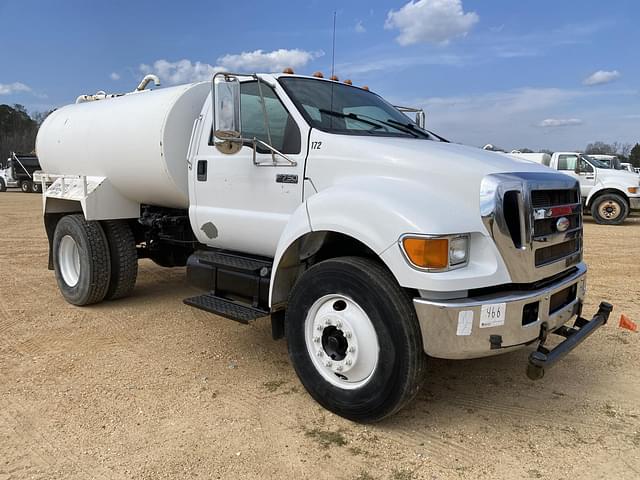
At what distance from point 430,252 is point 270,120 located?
6.00 feet

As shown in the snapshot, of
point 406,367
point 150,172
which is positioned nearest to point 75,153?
point 150,172

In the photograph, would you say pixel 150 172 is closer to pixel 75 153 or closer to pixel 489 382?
pixel 75 153

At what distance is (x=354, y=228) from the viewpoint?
331cm

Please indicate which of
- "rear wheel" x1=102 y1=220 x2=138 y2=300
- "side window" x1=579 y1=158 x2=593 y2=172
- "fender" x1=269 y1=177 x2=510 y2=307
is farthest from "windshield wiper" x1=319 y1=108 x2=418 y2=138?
"side window" x1=579 y1=158 x2=593 y2=172

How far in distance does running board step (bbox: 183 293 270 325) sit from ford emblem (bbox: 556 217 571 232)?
2.16 metres

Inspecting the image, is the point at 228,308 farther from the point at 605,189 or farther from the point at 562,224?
the point at 605,189

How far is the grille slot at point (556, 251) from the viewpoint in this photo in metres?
3.33

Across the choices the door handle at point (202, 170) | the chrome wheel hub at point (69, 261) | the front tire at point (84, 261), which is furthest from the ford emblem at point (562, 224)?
the chrome wheel hub at point (69, 261)

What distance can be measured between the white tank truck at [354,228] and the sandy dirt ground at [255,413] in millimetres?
372

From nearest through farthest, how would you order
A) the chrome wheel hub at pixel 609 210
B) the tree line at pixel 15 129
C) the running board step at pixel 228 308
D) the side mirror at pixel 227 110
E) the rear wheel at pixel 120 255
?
the side mirror at pixel 227 110 < the running board step at pixel 228 308 < the rear wheel at pixel 120 255 < the chrome wheel hub at pixel 609 210 < the tree line at pixel 15 129

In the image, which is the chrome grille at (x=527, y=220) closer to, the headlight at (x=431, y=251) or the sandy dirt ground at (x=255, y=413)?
the headlight at (x=431, y=251)

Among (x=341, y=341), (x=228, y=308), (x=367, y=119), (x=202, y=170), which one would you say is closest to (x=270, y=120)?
(x=367, y=119)

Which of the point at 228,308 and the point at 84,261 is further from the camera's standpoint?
the point at 84,261

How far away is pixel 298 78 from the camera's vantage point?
4414 millimetres
